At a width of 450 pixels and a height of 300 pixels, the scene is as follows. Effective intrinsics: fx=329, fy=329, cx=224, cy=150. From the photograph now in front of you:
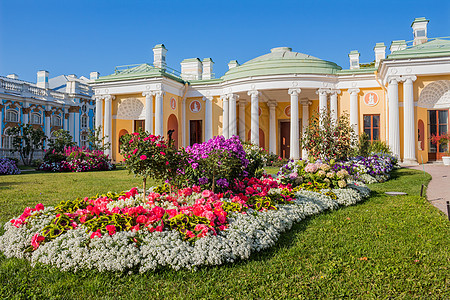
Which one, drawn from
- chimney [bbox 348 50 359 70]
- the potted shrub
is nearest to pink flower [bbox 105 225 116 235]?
the potted shrub

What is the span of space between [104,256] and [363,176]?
8808 millimetres

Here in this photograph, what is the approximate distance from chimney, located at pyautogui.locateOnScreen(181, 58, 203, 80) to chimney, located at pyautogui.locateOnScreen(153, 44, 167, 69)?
5.93 feet

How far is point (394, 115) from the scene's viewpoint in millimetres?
16281

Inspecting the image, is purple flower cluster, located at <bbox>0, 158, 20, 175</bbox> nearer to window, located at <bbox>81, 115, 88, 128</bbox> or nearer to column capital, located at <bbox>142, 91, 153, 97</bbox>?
column capital, located at <bbox>142, 91, 153, 97</bbox>

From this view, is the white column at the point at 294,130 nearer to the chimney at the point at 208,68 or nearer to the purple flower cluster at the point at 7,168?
the chimney at the point at 208,68

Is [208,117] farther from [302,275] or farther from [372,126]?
[302,275]

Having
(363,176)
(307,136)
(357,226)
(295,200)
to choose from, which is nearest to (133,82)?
(307,136)

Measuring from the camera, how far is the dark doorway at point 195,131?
22.0 meters

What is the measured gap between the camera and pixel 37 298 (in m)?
2.79

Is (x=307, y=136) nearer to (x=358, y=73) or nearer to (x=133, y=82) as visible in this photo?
(x=358, y=73)

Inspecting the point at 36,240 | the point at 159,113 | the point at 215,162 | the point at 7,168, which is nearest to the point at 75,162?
the point at 7,168

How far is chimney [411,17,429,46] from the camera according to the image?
18.6 m

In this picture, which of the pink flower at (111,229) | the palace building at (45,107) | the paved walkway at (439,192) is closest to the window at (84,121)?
the palace building at (45,107)

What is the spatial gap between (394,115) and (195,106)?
38.8 ft
